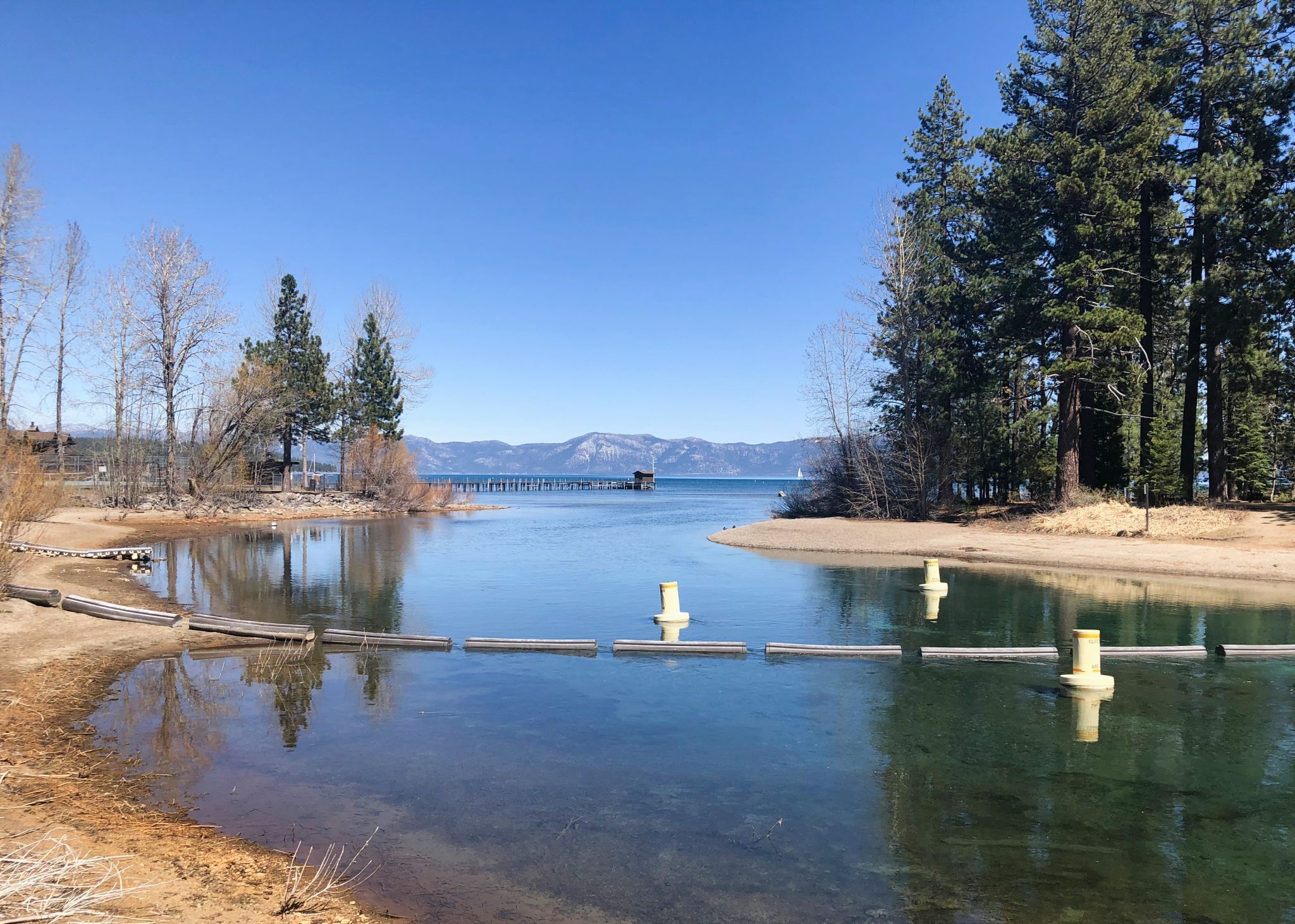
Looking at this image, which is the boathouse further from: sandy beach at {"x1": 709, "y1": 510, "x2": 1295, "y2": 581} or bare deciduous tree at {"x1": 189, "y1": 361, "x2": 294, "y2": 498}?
sandy beach at {"x1": 709, "y1": 510, "x2": 1295, "y2": 581}

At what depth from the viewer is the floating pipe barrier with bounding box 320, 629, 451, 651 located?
1287 centimetres

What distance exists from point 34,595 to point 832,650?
13.5m

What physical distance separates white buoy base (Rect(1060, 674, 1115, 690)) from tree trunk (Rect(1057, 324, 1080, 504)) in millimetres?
20095

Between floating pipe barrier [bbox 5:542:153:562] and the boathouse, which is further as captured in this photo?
the boathouse

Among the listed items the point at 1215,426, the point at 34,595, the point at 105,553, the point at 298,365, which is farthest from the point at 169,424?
the point at 1215,426

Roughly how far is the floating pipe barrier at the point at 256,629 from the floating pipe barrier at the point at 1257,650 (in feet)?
48.5

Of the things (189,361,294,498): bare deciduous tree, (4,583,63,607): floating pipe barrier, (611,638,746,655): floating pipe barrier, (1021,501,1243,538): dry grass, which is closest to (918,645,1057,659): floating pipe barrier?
(611,638,746,655): floating pipe barrier

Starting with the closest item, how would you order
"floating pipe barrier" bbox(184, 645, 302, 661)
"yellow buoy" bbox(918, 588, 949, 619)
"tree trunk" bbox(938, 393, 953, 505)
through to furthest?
"floating pipe barrier" bbox(184, 645, 302, 661) → "yellow buoy" bbox(918, 588, 949, 619) → "tree trunk" bbox(938, 393, 953, 505)

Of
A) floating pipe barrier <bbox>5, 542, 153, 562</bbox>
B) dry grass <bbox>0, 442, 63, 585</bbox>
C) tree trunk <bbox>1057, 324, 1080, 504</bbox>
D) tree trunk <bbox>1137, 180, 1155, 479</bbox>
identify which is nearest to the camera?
dry grass <bbox>0, 442, 63, 585</bbox>

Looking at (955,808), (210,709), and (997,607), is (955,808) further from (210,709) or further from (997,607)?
(997,607)

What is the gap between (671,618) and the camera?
14984mm

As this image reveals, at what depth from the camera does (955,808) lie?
671cm

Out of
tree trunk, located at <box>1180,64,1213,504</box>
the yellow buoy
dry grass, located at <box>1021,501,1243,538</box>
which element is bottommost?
the yellow buoy

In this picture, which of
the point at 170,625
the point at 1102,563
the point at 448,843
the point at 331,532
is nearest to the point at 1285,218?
the point at 1102,563
